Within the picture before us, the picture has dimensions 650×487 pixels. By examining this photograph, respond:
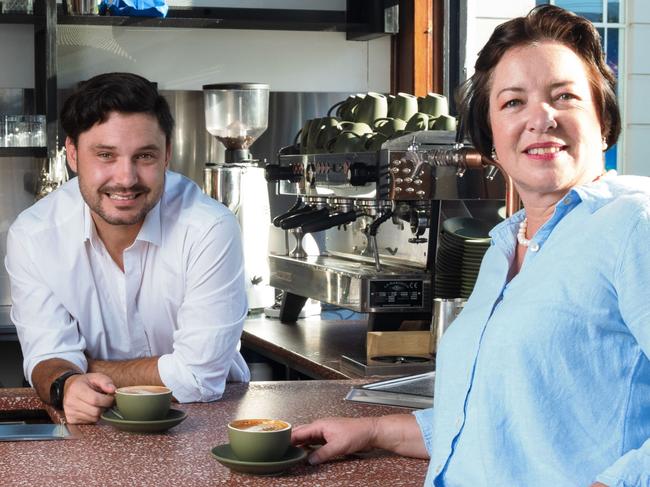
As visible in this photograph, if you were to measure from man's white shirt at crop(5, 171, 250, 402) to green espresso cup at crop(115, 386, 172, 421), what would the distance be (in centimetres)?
47

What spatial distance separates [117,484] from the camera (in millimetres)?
1577


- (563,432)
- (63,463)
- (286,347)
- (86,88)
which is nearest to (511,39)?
(563,432)

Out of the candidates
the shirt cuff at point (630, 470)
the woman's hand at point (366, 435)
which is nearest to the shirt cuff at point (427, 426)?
the woman's hand at point (366, 435)

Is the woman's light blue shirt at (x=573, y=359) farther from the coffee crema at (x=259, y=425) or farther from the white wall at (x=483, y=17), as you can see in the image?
the white wall at (x=483, y=17)

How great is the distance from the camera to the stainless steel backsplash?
471 cm

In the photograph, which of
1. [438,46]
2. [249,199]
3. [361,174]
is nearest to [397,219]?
[361,174]

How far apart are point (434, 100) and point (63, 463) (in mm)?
2297

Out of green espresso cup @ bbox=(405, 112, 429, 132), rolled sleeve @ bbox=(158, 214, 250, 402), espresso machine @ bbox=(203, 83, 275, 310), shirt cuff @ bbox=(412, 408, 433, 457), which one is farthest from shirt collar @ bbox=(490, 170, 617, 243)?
espresso machine @ bbox=(203, 83, 275, 310)

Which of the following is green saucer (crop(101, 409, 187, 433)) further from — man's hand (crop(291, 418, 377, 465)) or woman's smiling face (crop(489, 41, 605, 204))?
woman's smiling face (crop(489, 41, 605, 204))

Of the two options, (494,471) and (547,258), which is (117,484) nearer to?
(494,471)

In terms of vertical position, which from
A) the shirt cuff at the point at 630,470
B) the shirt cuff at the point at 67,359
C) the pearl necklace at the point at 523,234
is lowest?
the shirt cuff at the point at 67,359

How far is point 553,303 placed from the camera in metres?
1.26

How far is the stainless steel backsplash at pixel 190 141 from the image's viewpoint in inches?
185

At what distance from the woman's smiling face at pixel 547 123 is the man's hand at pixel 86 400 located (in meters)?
0.90
